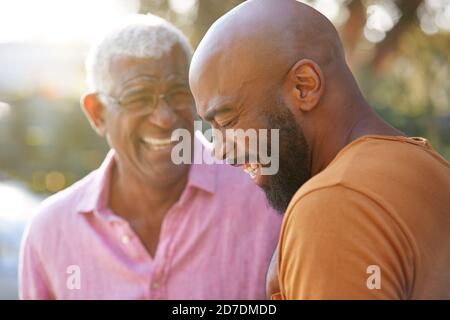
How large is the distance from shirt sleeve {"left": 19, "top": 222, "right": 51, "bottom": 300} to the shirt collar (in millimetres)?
239

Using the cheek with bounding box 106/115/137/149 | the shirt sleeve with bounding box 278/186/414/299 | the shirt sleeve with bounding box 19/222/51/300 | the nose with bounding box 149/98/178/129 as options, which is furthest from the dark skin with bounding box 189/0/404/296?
the shirt sleeve with bounding box 19/222/51/300

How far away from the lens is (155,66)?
253 cm

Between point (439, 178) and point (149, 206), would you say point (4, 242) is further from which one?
point (439, 178)

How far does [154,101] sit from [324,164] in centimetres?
111

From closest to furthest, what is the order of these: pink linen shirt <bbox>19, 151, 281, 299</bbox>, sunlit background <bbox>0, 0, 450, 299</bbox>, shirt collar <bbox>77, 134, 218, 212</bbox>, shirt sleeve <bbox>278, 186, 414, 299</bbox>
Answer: shirt sleeve <bbox>278, 186, 414, 299</bbox> → pink linen shirt <bbox>19, 151, 281, 299</bbox> → shirt collar <bbox>77, 134, 218, 212</bbox> → sunlit background <bbox>0, 0, 450, 299</bbox>

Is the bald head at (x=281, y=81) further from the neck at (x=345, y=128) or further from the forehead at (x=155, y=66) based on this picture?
the forehead at (x=155, y=66)

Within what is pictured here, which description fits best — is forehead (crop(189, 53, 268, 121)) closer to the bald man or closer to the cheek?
the bald man

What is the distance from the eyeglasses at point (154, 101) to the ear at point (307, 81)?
1.06 m

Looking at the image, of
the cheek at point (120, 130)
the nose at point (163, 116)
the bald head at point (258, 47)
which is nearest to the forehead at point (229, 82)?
the bald head at point (258, 47)

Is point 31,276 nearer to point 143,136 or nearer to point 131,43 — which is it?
point 143,136

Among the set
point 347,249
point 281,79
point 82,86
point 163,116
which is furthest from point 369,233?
point 82,86

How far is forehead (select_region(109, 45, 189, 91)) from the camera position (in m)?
2.53

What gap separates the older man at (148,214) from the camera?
2.53 metres
